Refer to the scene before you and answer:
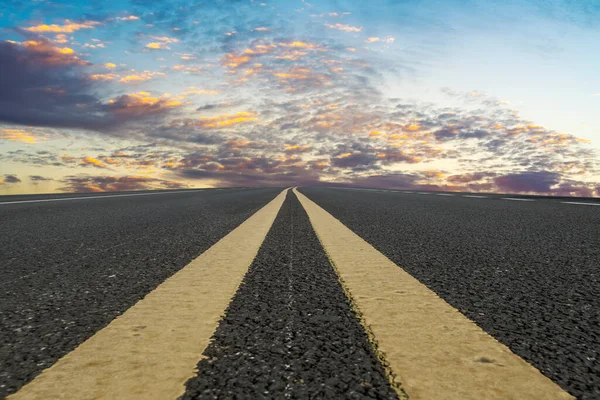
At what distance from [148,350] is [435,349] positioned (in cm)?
83

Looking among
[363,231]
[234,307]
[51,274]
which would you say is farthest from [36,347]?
[363,231]

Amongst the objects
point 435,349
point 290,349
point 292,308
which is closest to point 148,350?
point 290,349

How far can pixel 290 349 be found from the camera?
1364 mm

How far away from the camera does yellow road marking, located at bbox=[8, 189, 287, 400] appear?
111cm

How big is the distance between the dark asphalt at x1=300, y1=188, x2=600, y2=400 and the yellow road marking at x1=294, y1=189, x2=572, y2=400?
74 millimetres

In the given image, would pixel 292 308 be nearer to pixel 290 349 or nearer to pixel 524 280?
pixel 290 349

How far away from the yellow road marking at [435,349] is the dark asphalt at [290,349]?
66 millimetres

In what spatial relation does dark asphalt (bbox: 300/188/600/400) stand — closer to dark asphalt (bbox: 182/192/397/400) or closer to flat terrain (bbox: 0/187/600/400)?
flat terrain (bbox: 0/187/600/400)

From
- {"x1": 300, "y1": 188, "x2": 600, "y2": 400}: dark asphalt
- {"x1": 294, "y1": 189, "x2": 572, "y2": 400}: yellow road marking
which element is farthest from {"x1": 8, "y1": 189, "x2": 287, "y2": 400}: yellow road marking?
{"x1": 300, "y1": 188, "x2": 600, "y2": 400}: dark asphalt

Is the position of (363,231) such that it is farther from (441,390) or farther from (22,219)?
(22,219)

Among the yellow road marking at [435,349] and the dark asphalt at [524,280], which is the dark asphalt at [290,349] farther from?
the dark asphalt at [524,280]

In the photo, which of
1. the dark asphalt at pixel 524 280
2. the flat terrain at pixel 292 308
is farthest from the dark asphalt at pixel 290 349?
the dark asphalt at pixel 524 280

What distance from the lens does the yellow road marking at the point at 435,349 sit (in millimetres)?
1099

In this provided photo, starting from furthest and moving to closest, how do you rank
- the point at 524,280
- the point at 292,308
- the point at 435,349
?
the point at 524,280, the point at 292,308, the point at 435,349
